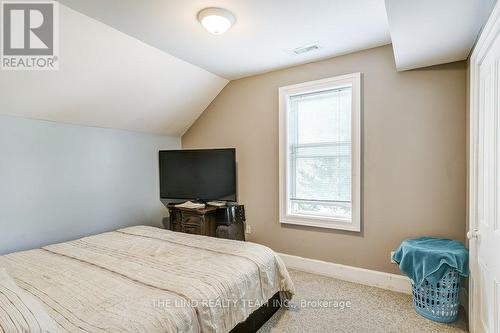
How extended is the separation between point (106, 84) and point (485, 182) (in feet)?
10.8

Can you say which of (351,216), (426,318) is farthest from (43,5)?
(426,318)

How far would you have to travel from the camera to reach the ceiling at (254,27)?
1939 millimetres

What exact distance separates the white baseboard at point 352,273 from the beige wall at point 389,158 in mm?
61

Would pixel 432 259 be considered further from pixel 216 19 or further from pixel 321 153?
pixel 216 19

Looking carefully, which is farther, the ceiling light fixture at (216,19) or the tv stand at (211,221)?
the tv stand at (211,221)

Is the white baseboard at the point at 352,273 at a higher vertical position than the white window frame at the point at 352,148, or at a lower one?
lower

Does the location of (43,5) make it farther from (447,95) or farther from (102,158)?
(447,95)

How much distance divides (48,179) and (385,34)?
3602 mm

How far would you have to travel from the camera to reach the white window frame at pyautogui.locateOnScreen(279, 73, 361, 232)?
2727 millimetres

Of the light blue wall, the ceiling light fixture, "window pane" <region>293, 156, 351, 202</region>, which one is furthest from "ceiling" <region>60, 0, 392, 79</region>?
the light blue wall

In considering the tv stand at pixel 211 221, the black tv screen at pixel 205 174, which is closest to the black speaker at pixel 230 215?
the tv stand at pixel 211 221

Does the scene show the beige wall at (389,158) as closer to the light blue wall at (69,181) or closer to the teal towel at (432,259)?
the teal towel at (432,259)

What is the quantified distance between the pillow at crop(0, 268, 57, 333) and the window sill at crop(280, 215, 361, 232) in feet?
7.97

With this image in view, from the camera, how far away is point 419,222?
2.48 m
